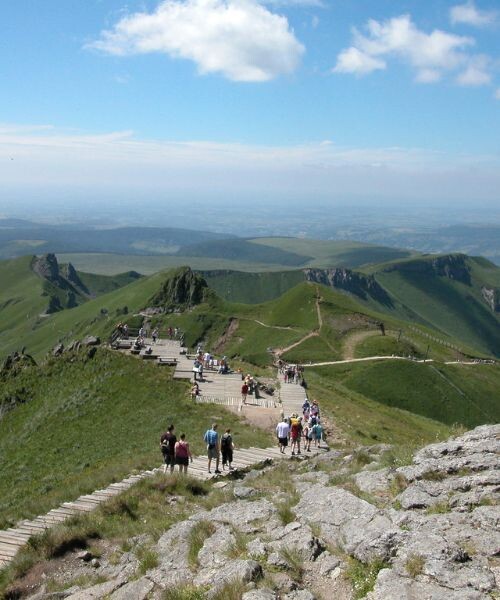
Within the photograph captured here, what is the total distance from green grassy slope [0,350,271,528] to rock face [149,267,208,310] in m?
82.7

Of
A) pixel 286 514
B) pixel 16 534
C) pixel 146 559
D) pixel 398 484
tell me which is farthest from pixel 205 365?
pixel 146 559

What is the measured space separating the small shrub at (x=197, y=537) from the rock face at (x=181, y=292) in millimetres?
119522

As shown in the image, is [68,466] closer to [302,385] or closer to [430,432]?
[302,385]

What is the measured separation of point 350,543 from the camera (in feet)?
41.1

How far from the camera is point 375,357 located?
8744cm

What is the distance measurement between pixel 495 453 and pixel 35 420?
37160mm

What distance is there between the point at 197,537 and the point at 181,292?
127 meters

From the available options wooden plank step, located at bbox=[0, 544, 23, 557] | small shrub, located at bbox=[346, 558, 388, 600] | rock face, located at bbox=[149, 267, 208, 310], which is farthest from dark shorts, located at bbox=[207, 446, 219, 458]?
rock face, located at bbox=[149, 267, 208, 310]

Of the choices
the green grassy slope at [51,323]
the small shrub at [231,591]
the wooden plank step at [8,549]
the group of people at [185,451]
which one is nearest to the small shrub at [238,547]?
the small shrub at [231,591]

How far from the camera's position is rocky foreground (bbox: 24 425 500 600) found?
1080 centimetres

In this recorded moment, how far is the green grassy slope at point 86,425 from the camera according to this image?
86.4 feet

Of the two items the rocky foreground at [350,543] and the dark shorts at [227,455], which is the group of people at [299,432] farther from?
the rocky foreground at [350,543]

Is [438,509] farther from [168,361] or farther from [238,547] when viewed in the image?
[168,361]

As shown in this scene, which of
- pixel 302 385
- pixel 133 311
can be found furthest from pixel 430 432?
pixel 133 311
